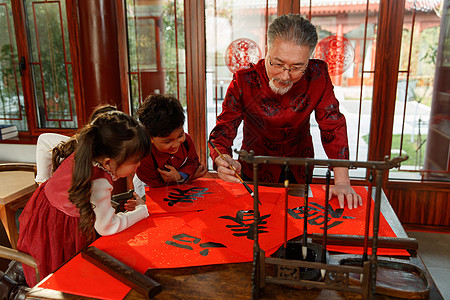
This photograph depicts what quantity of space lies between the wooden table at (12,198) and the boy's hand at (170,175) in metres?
1.33

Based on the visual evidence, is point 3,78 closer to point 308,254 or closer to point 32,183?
point 32,183

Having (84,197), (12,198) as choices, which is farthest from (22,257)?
(12,198)

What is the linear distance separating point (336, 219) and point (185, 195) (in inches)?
25.7

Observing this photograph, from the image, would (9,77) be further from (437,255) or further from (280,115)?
(437,255)

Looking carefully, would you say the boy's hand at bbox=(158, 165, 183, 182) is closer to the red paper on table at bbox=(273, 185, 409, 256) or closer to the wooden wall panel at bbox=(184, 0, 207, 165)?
the red paper on table at bbox=(273, 185, 409, 256)

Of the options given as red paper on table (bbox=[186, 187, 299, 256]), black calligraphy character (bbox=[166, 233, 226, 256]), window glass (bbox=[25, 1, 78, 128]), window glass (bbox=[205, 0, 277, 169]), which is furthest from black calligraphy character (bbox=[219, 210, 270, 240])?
window glass (bbox=[25, 1, 78, 128])

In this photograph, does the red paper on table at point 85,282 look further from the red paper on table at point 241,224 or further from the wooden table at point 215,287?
the red paper on table at point 241,224

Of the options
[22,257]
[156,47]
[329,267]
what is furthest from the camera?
[156,47]

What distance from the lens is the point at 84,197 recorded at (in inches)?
48.3

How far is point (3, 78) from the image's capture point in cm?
361

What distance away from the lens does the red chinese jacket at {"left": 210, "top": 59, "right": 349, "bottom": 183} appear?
1818 millimetres

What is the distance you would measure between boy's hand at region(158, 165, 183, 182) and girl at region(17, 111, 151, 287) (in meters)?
0.41

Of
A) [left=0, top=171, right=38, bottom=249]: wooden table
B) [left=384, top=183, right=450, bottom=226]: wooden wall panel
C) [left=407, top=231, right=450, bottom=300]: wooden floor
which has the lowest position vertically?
[left=407, top=231, right=450, bottom=300]: wooden floor

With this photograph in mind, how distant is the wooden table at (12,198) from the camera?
2.47 metres
